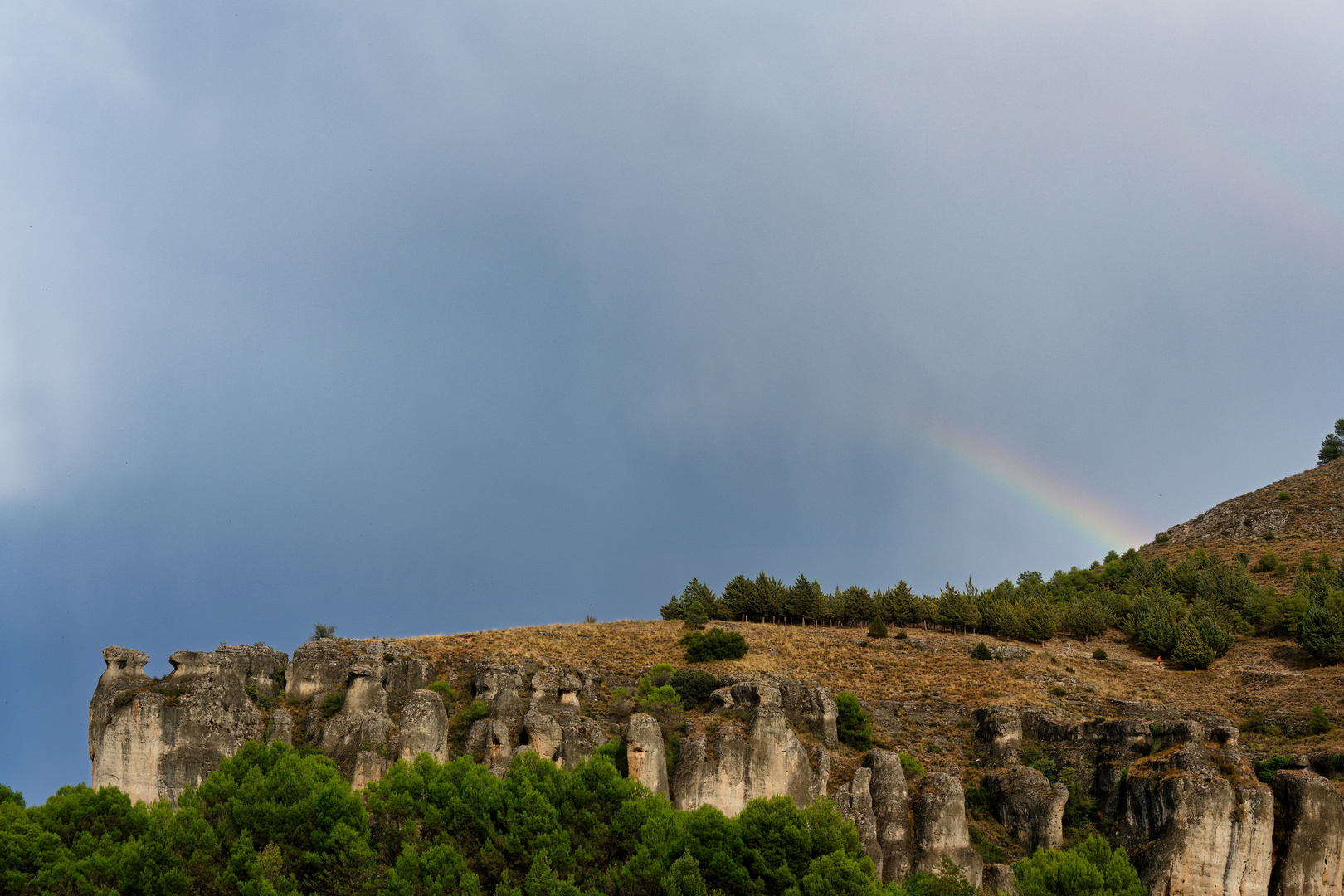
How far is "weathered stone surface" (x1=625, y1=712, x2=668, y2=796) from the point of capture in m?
51.4

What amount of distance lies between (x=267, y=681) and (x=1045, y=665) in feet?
213

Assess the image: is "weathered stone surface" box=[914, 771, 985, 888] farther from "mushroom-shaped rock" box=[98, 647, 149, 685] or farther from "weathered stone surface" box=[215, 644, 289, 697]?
"mushroom-shaped rock" box=[98, 647, 149, 685]

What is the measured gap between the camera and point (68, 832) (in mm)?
41562

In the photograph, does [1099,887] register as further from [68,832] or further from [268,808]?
[68,832]

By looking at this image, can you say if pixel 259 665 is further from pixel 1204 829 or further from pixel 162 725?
pixel 1204 829

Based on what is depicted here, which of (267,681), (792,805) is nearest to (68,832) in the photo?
(267,681)

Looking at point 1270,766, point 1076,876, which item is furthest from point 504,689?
point 1270,766

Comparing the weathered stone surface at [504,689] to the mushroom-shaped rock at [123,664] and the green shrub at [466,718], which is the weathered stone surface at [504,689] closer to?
the green shrub at [466,718]

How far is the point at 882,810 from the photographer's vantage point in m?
51.0

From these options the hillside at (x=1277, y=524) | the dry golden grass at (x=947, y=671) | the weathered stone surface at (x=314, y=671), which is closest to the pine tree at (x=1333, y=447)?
the hillside at (x=1277, y=524)

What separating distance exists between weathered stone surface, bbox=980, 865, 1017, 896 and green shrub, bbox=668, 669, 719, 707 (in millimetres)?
22096

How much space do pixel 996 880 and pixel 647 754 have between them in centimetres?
1968

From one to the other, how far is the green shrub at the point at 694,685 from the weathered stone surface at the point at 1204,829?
92.5 feet

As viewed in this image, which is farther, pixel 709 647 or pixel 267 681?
pixel 709 647
